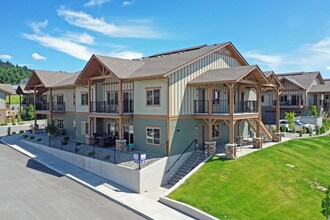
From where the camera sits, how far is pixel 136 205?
15.5 m

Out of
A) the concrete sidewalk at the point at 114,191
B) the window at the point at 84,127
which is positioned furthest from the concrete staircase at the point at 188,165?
the window at the point at 84,127

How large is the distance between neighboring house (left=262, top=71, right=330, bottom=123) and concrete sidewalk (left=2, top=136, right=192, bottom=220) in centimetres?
3224

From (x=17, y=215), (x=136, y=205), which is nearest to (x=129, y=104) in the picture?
(x=136, y=205)

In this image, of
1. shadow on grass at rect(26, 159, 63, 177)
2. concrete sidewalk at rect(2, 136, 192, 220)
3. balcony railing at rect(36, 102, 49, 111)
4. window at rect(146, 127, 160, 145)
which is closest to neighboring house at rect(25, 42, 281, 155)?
window at rect(146, 127, 160, 145)

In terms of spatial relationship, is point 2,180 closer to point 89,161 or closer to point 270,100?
point 89,161

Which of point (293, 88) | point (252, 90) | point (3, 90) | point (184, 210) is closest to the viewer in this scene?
point (184, 210)

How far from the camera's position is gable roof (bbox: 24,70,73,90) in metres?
33.4

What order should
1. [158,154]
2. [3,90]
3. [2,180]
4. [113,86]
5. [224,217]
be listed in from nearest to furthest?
1. [224,217]
2. [2,180]
3. [158,154]
4. [113,86]
5. [3,90]

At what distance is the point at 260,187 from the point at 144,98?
1064cm

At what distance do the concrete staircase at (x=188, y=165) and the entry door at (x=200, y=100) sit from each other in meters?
3.44

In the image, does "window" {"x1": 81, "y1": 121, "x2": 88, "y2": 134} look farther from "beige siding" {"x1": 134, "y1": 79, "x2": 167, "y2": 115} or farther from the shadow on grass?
"beige siding" {"x1": 134, "y1": 79, "x2": 167, "y2": 115}

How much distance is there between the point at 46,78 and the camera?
112 feet

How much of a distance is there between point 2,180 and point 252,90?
2357cm

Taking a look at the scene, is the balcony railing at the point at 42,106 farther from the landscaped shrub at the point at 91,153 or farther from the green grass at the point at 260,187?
the green grass at the point at 260,187
